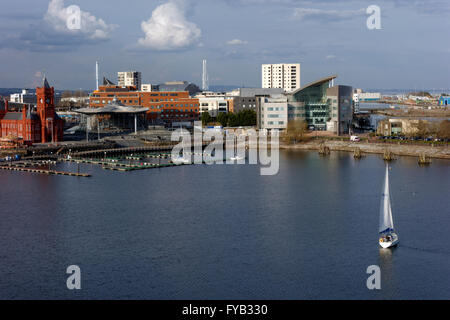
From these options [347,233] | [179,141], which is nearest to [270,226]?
[347,233]

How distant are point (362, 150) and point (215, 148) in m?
12.9

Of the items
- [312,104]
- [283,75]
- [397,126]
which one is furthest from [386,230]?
[283,75]

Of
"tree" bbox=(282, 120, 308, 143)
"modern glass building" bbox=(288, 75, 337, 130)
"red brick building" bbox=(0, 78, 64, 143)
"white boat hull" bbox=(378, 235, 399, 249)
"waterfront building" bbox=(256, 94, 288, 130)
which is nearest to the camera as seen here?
"white boat hull" bbox=(378, 235, 399, 249)

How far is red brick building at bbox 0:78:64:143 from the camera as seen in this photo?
50.5m

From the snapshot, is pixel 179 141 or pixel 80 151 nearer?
pixel 80 151

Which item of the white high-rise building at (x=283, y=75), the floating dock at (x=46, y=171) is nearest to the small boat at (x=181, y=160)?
the floating dock at (x=46, y=171)

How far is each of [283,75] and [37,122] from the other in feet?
225

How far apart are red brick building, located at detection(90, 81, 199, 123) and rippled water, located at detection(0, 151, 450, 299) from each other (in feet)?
114

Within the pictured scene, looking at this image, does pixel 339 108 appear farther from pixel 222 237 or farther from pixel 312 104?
pixel 222 237

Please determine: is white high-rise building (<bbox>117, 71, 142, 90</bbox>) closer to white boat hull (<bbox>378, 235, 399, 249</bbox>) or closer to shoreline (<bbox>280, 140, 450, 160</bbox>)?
shoreline (<bbox>280, 140, 450, 160</bbox>)

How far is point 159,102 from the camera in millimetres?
71062

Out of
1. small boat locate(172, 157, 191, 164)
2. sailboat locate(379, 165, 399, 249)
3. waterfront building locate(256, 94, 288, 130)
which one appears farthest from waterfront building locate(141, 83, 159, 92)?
sailboat locate(379, 165, 399, 249)

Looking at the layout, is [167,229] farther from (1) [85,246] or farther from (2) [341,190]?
(2) [341,190]

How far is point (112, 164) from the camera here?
43.1m
